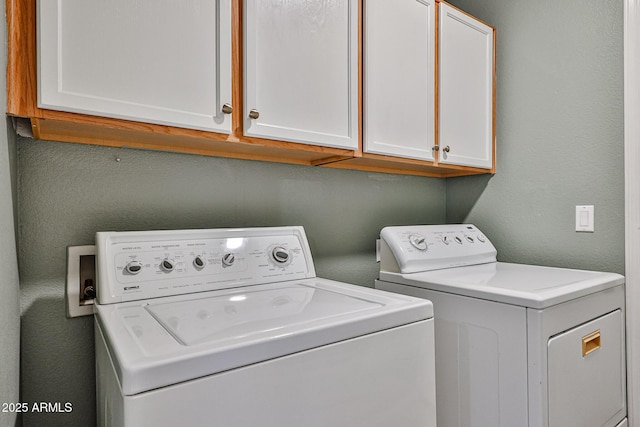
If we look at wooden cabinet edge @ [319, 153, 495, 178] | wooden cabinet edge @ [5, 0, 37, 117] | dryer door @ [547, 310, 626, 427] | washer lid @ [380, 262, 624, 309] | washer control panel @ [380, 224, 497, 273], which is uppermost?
wooden cabinet edge @ [5, 0, 37, 117]

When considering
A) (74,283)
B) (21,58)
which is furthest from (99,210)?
(21,58)

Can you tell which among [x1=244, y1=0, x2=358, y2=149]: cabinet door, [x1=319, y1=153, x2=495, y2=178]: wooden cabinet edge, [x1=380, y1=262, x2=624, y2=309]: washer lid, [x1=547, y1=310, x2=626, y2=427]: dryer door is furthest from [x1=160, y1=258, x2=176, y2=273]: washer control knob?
[x1=547, y1=310, x2=626, y2=427]: dryer door

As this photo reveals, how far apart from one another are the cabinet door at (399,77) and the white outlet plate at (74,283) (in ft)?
3.35

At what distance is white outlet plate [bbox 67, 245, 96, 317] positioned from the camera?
1.16 meters

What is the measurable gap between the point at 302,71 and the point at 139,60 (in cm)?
51

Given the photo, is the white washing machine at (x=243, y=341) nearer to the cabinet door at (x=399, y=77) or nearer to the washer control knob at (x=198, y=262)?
the washer control knob at (x=198, y=262)

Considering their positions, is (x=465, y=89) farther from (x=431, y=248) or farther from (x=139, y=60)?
(x=139, y=60)

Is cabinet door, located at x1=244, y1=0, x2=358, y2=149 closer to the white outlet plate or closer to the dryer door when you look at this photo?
the white outlet plate

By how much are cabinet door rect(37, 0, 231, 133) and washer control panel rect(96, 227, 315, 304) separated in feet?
1.19

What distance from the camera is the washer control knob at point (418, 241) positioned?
1665 mm

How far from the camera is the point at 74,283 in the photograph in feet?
3.84

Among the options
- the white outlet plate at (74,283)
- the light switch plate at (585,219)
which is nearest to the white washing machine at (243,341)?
the white outlet plate at (74,283)

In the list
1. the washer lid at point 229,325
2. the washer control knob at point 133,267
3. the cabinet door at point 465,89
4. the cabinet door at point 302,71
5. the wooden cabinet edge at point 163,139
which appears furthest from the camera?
the cabinet door at point 465,89

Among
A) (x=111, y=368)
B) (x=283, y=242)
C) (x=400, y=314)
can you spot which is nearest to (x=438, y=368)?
(x=400, y=314)
